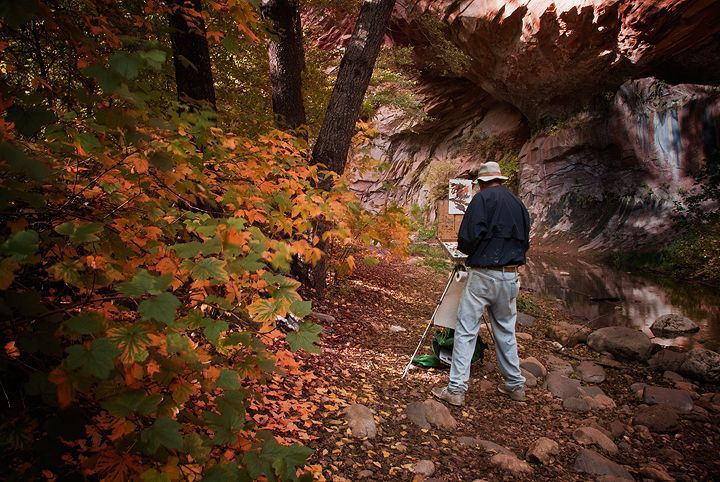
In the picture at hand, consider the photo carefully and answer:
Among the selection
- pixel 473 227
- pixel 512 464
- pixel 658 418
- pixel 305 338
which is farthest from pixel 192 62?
pixel 658 418

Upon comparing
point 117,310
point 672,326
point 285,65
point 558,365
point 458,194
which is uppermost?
point 285,65

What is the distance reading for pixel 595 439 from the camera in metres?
3.38

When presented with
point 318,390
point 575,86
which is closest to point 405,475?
point 318,390

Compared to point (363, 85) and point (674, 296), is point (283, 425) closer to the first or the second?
point (363, 85)

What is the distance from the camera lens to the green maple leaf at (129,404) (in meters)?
1.38

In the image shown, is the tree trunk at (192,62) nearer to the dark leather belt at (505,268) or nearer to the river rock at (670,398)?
the dark leather belt at (505,268)

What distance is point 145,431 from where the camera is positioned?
1361 millimetres

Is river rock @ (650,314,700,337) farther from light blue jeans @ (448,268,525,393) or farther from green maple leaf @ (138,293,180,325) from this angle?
green maple leaf @ (138,293,180,325)

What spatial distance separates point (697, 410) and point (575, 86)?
59.7ft

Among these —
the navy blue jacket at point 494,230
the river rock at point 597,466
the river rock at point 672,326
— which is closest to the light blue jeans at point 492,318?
the navy blue jacket at point 494,230

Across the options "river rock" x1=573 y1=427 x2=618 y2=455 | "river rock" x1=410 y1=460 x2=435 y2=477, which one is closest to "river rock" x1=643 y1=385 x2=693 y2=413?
"river rock" x1=573 y1=427 x2=618 y2=455

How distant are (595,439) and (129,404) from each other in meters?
3.37

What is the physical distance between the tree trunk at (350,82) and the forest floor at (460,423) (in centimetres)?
199

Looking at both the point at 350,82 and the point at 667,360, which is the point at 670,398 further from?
the point at 350,82
